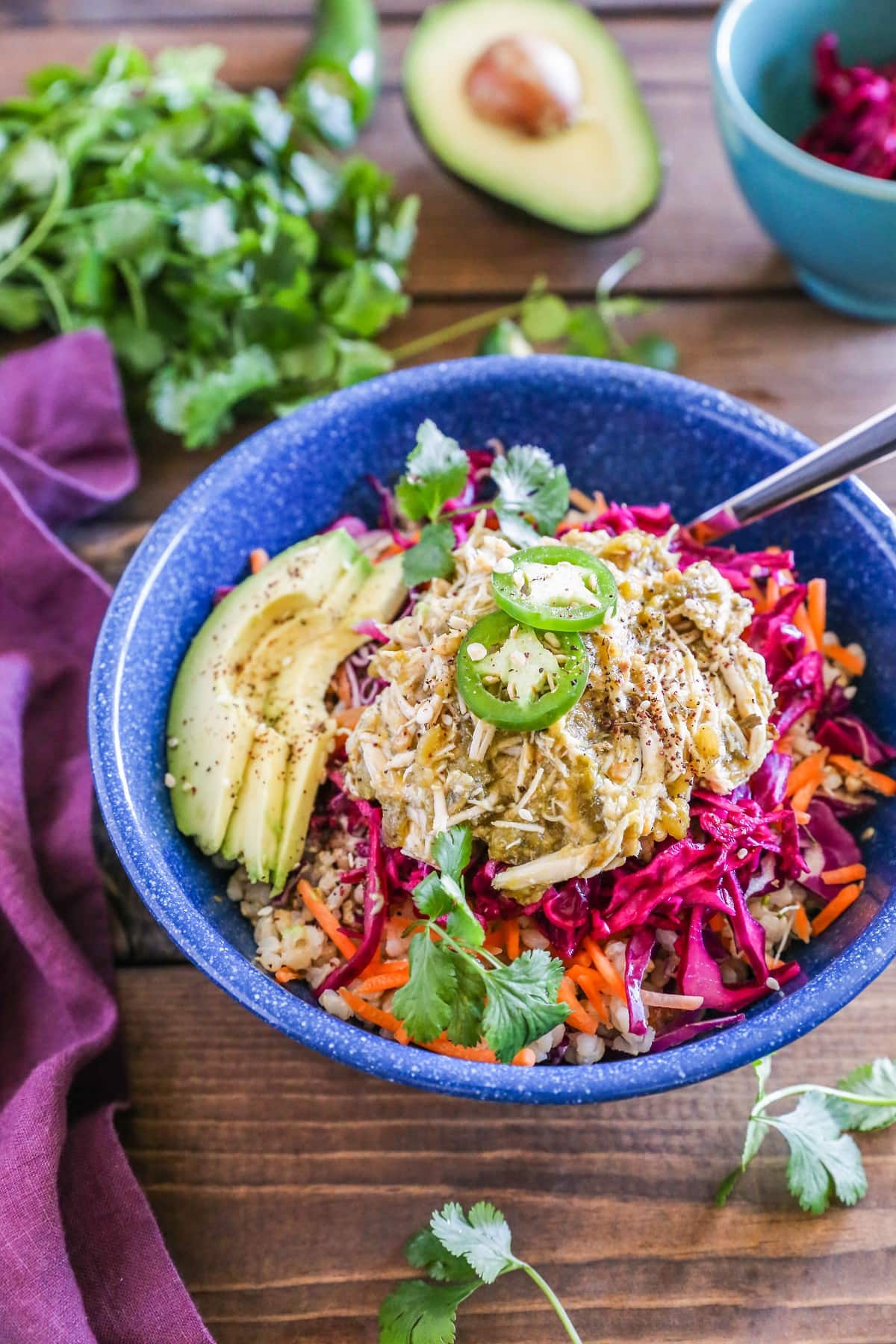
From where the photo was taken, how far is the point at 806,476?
7.46 ft

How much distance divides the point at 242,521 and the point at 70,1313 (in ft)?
4.75

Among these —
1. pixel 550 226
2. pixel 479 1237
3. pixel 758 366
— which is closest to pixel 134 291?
pixel 550 226

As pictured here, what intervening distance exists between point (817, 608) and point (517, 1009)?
104 cm

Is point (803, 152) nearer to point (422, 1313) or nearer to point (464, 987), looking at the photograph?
point (464, 987)

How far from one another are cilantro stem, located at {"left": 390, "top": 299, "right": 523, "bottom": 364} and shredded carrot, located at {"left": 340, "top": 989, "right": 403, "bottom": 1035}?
1841 millimetres

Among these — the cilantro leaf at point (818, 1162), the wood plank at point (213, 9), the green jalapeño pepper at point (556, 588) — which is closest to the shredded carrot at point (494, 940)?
the green jalapeño pepper at point (556, 588)

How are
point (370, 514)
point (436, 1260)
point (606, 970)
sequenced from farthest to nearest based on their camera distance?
1. point (370, 514)
2. point (436, 1260)
3. point (606, 970)

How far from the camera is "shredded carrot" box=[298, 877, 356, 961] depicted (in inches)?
81.4

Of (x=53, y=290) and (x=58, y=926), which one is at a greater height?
(x=53, y=290)

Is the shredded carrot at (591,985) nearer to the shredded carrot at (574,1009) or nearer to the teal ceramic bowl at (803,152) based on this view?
the shredded carrot at (574,1009)

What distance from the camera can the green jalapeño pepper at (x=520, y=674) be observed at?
1845 mm

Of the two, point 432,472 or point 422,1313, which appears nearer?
point 422,1313

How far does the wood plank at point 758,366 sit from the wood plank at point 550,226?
10 cm

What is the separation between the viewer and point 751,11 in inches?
121
